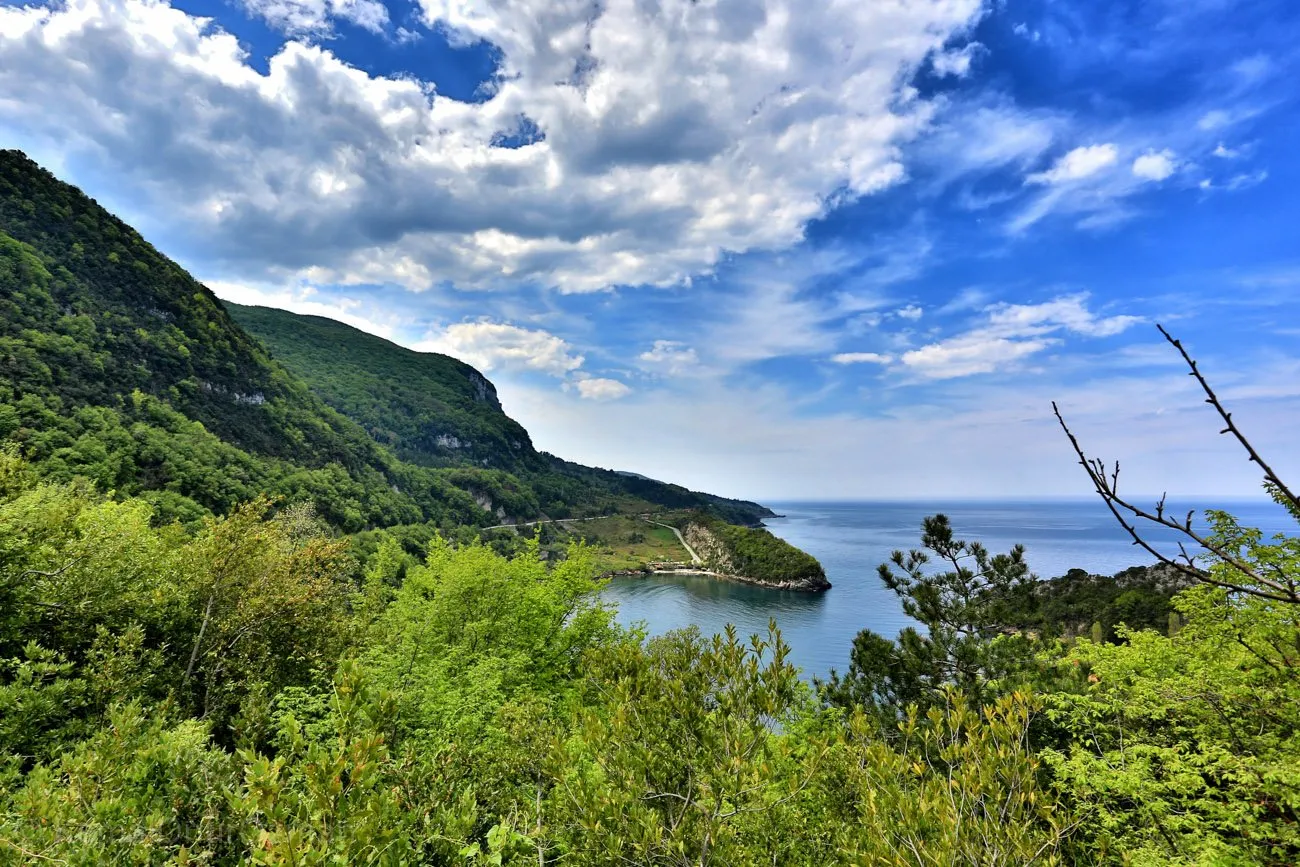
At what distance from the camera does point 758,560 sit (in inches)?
4264

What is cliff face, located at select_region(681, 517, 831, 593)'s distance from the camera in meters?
97.4

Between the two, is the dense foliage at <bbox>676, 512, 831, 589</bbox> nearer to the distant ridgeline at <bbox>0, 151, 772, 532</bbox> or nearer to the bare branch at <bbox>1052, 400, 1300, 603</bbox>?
the distant ridgeline at <bbox>0, 151, 772, 532</bbox>

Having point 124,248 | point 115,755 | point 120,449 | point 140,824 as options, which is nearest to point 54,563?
point 115,755

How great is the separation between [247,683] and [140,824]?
33.1ft

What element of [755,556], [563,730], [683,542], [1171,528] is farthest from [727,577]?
[1171,528]

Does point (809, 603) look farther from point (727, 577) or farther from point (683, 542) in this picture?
point (683, 542)

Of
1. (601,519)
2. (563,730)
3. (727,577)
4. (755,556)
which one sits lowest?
(727,577)

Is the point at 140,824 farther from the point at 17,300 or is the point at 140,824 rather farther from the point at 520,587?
the point at 17,300

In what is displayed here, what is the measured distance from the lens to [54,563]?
42.2 feet

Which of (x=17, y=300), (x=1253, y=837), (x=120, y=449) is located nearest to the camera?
(x=1253, y=837)

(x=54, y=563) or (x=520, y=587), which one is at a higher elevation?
(x=54, y=563)

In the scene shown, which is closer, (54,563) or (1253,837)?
(1253,837)

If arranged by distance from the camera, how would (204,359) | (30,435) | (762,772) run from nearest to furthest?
(762,772) < (30,435) < (204,359)

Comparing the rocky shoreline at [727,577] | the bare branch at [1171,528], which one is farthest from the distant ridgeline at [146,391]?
the bare branch at [1171,528]
